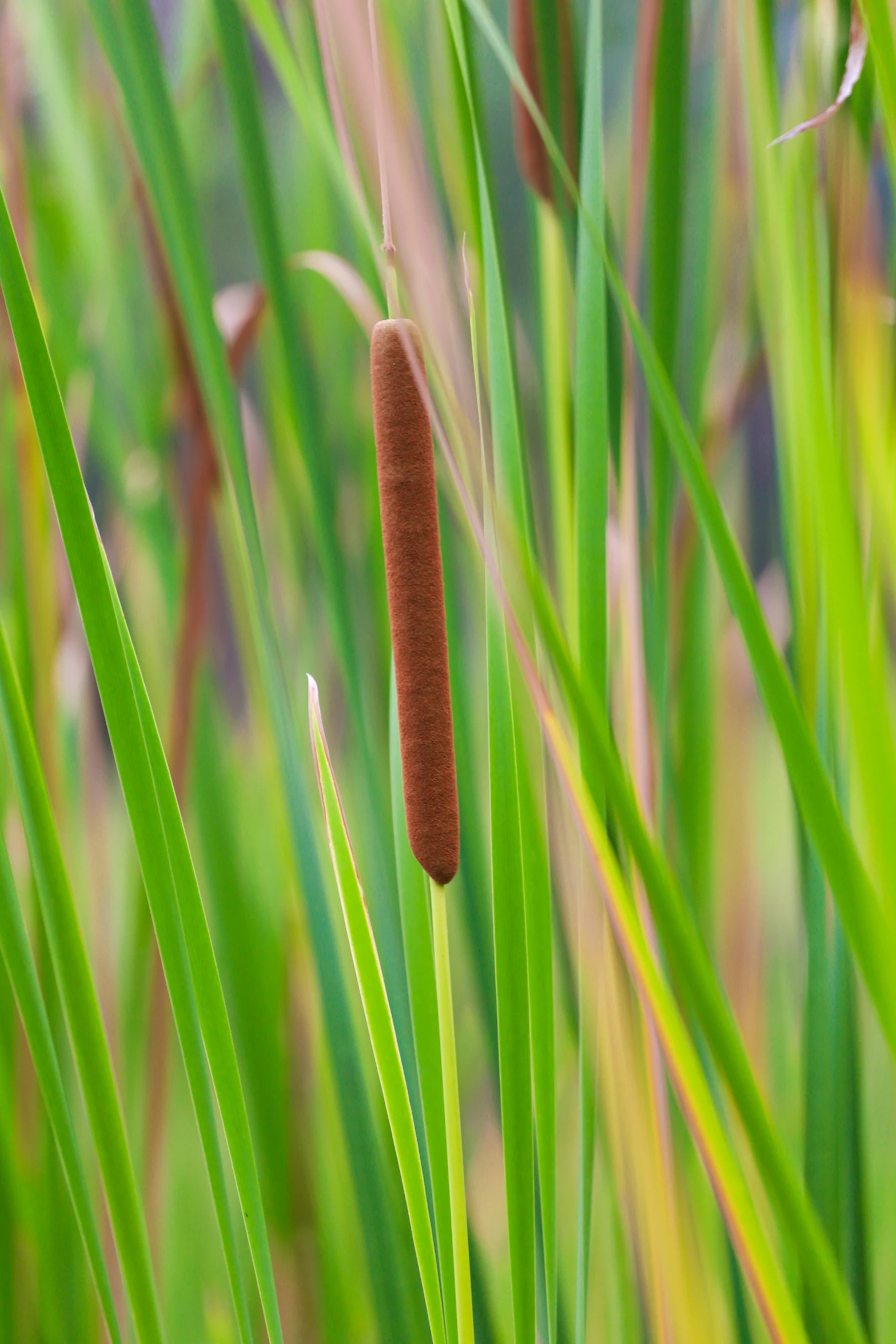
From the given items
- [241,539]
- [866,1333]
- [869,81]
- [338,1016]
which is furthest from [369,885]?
[869,81]

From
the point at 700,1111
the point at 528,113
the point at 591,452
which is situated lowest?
the point at 700,1111

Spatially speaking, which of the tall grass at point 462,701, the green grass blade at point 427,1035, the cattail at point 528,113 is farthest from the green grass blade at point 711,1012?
the cattail at point 528,113

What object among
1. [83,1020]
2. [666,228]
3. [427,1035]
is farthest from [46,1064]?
[666,228]

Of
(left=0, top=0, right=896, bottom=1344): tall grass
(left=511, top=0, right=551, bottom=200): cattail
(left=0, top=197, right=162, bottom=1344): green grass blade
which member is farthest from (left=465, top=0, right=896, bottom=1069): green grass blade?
(left=0, top=197, right=162, bottom=1344): green grass blade

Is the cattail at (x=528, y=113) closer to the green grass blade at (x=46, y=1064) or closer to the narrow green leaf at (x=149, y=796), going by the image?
the narrow green leaf at (x=149, y=796)

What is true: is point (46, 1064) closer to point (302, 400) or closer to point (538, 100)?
point (302, 400)
